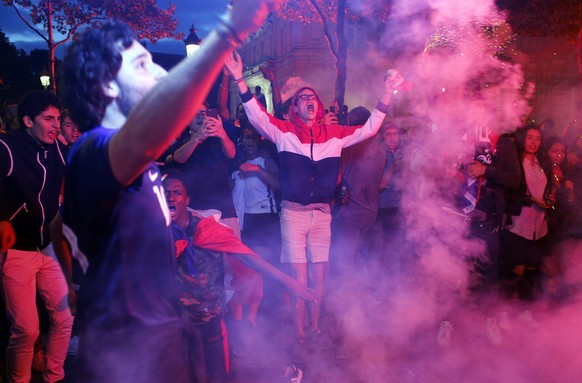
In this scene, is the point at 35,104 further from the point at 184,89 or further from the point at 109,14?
the point at 109,14

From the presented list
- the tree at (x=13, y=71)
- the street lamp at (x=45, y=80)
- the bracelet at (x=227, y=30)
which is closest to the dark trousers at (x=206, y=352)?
the bracelet at (x=227, y=30)

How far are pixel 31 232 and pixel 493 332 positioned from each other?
14.6 ft

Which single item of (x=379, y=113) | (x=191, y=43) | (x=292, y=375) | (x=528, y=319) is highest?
(x=191, y=43)

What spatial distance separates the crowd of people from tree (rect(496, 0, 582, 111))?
1067cm

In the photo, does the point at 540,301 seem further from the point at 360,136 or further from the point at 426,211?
the point at 360,136

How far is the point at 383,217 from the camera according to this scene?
8.86 metres

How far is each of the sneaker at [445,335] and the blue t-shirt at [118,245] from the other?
3677 mm

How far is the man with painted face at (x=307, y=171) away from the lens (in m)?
4.92

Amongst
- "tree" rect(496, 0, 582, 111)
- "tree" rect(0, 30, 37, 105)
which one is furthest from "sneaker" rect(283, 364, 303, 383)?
"tree" rect(0, 30, 37, 105)

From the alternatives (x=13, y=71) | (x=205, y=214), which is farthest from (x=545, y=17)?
(x=13, y=71)

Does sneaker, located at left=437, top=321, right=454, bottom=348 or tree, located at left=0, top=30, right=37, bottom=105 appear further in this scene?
tree, located at left=0, top=30, right=37, bottom=105

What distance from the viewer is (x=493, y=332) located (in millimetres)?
4758

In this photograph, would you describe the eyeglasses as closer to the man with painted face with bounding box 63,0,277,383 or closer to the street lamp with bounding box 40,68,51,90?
the man with painted face with bounding box 63,0,277,383

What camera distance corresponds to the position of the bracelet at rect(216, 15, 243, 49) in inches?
50.6
